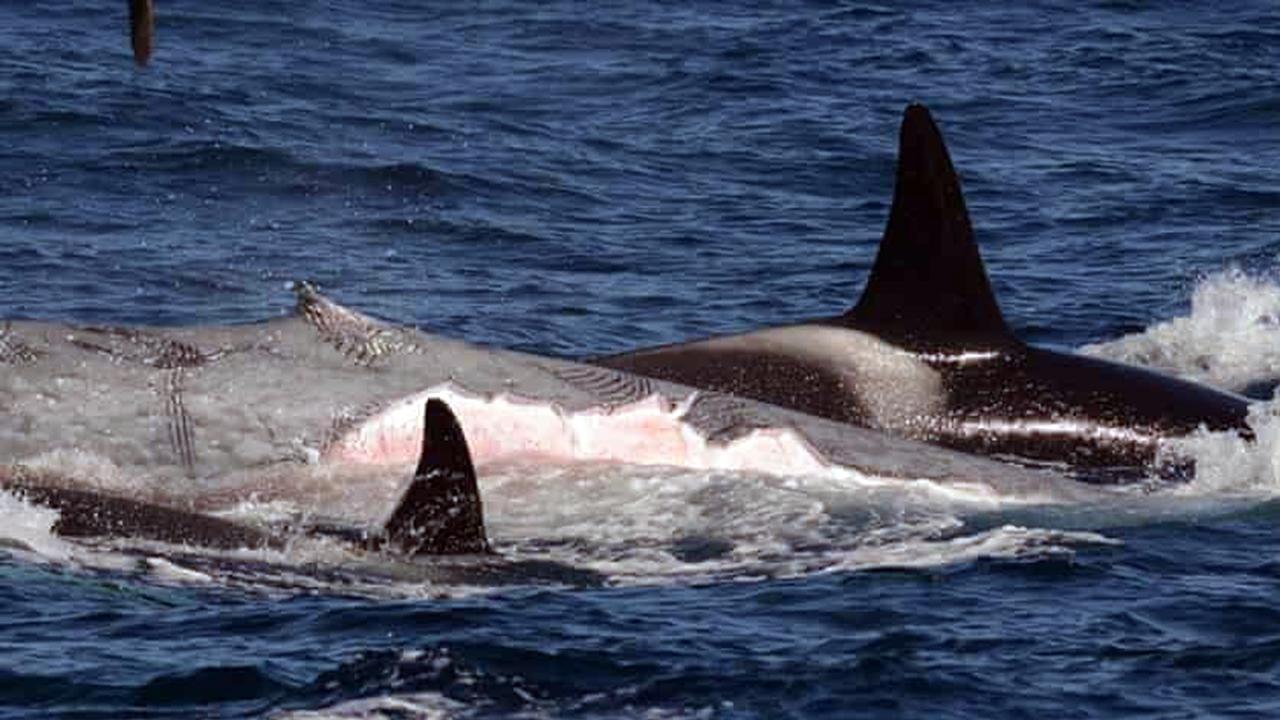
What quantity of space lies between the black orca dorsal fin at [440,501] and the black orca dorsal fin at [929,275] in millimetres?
4180

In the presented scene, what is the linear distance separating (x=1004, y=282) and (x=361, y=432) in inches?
338

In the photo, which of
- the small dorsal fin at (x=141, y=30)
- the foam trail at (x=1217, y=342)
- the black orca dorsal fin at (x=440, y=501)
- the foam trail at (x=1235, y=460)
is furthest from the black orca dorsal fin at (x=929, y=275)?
the small dorsal fin at (x=141, y=30)

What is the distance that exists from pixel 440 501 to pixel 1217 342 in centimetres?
886

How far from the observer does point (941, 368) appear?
16.0m

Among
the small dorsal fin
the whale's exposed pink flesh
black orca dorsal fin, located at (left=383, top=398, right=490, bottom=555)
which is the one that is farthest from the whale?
the small dorsal fin

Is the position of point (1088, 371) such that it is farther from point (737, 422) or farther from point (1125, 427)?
point (737, 422)

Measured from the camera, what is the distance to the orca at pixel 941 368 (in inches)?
615

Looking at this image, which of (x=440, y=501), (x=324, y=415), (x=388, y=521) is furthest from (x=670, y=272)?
(x=440, y=501)

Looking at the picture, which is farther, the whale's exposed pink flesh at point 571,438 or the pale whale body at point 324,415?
the whale's exposed pink flesh at point 571,438

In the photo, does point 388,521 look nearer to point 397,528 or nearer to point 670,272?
point 397,528

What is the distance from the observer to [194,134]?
2545 centimetres

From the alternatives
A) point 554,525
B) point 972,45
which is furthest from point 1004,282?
point 972,45

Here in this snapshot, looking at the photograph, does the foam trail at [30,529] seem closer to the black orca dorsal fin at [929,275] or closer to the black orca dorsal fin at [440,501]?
the black orca dorsal fin at [440,501]

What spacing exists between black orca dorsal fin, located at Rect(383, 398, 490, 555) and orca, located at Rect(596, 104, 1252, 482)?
3.32m
